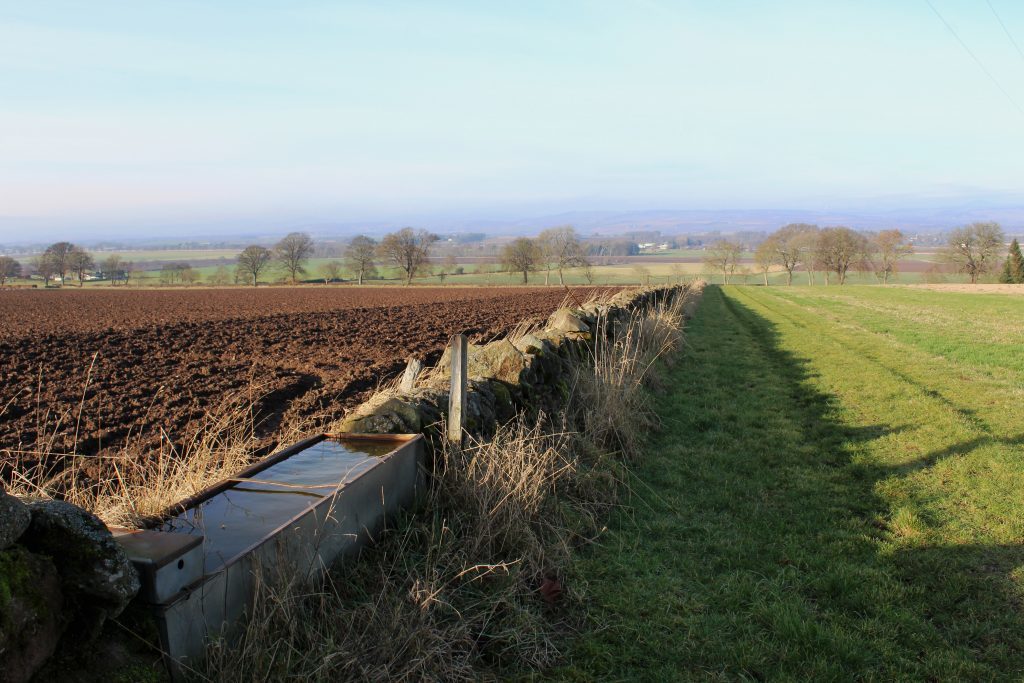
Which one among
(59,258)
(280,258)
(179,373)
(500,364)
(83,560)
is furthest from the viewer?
(280,258)

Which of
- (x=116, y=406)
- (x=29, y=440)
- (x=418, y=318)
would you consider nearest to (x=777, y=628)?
(x=29, y=440)

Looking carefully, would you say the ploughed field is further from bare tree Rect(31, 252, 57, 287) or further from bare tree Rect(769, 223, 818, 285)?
bare tree Rect(769, 223, 818, 285)

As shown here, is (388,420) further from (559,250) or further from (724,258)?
(724,258)

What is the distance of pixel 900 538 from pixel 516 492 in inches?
123

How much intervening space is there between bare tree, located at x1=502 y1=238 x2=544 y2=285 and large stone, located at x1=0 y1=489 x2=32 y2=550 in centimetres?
8480

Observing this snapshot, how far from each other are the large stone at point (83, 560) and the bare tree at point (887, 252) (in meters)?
109

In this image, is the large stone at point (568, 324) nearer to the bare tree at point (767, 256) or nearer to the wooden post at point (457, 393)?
the wooden post at point (457, 393)

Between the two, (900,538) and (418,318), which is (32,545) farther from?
(418,318)

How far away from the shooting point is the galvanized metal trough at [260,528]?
2.92m

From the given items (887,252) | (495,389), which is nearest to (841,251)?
(887,252)

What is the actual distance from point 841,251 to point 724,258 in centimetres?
2001

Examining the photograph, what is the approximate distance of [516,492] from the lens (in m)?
5.09

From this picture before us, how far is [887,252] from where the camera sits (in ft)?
323

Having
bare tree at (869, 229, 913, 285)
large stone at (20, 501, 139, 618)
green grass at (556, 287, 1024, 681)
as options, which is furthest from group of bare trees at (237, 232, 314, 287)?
large stone at (20, 501, 139, 618)
